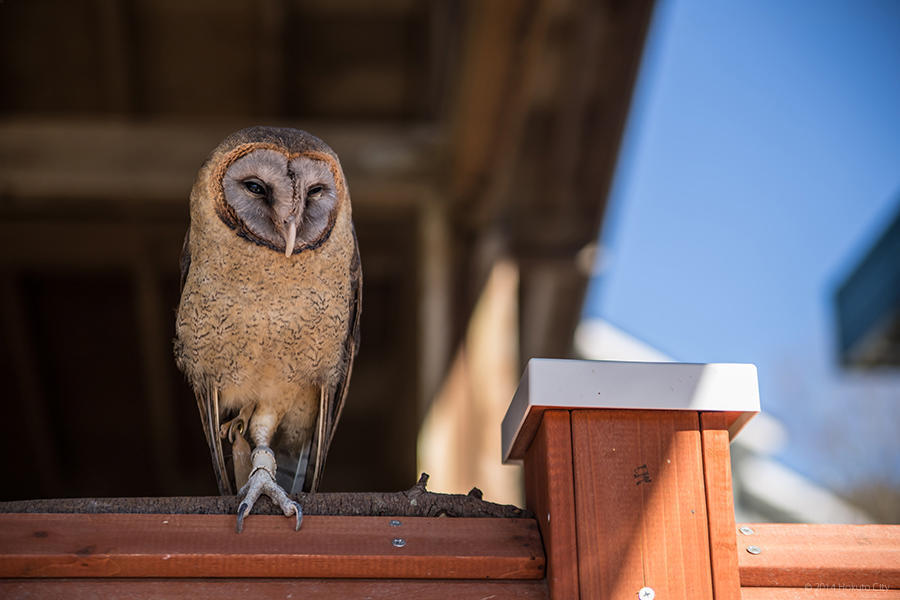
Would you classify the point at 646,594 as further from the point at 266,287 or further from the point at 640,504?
the point at 266,287

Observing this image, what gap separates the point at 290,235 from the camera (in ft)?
8.57

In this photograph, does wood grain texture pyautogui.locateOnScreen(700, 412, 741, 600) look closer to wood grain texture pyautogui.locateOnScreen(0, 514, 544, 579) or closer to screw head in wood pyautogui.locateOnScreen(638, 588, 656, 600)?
screw head in wood pyautogui.locateOnScreen(638, 588, 656, 600)

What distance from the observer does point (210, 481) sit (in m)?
8.81

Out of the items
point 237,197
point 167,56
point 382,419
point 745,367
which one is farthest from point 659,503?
point 382,419

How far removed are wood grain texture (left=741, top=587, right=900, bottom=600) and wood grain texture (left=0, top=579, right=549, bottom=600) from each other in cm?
45

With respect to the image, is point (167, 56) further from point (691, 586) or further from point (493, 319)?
point (691, 586)

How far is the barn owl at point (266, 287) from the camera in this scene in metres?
2.70

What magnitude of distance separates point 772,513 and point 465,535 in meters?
8.87

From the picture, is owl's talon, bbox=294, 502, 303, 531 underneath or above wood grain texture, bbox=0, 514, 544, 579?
above

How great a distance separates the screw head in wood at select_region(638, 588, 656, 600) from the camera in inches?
69.2

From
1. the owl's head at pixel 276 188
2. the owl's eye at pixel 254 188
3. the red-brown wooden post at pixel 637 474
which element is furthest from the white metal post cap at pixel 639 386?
the owl's eye at pixel 254 188

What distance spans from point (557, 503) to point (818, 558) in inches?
23.3

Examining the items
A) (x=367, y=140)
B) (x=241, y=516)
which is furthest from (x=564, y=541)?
(x=367, y=140)

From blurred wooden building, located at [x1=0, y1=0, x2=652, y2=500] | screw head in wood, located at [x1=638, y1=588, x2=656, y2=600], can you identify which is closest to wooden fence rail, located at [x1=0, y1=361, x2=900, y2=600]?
screw head in wood, located at [x1=638, y1=588, x2=656, y2=600]
